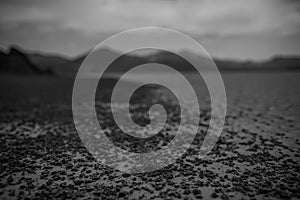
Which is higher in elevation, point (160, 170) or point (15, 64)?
point (15, 64)

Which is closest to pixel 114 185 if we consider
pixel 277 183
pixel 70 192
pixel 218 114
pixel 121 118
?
pixel 70 192

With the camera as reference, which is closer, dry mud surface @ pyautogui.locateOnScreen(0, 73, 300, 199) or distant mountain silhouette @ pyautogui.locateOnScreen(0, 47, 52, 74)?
dry mud surface @ pyautogui.locateOnScreen(0, 73, 300, 199)

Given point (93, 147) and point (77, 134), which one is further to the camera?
point (77, 134)

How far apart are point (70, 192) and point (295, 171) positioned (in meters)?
9.97

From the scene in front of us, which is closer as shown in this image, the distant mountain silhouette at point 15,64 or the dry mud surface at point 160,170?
the dry mud surface at point 160,170

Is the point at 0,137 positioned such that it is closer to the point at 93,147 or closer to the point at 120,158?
the point at 93,147

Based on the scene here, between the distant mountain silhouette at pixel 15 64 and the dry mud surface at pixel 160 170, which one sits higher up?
the distant mountain silhouette at pixel 15 64

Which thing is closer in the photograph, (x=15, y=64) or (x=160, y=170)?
(x=160, y=170)

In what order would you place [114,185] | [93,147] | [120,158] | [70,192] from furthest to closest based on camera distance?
[93,147], [120,158], [114,185], [70,192]

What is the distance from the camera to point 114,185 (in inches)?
344

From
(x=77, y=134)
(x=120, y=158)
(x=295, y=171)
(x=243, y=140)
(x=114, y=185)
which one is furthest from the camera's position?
(x=77, y=134)

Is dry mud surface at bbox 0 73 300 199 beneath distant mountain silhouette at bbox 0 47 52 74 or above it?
beneath

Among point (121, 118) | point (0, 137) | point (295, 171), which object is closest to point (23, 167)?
point (0, 137)

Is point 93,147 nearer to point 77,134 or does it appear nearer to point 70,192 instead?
point 77,134
